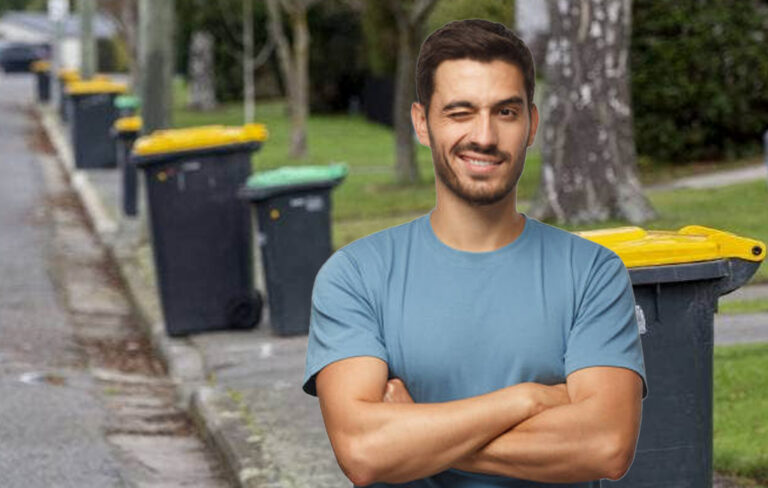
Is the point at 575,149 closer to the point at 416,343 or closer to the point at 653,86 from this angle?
the point at 653,86

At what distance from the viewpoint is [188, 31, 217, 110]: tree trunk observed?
1624 inches

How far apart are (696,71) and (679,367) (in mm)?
15052

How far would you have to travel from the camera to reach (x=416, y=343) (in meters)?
3.37

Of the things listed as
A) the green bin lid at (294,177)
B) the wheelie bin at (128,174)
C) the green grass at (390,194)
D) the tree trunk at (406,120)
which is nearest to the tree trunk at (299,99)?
the green grass at (390,194)

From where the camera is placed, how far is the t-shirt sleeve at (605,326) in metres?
3.40

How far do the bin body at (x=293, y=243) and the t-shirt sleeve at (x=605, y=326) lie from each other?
25.1 ft

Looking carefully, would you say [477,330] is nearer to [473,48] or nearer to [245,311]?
[473,48]

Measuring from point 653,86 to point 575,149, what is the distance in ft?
16.3

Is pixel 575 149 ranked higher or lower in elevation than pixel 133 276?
higher

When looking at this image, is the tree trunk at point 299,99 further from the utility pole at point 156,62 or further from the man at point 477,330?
the man at point 477,330

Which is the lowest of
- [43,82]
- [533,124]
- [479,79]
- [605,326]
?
[43,82]

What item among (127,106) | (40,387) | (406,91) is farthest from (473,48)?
(127,106)

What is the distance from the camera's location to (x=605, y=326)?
344 cm

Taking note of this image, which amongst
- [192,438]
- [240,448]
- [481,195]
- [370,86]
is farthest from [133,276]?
[370,86]
